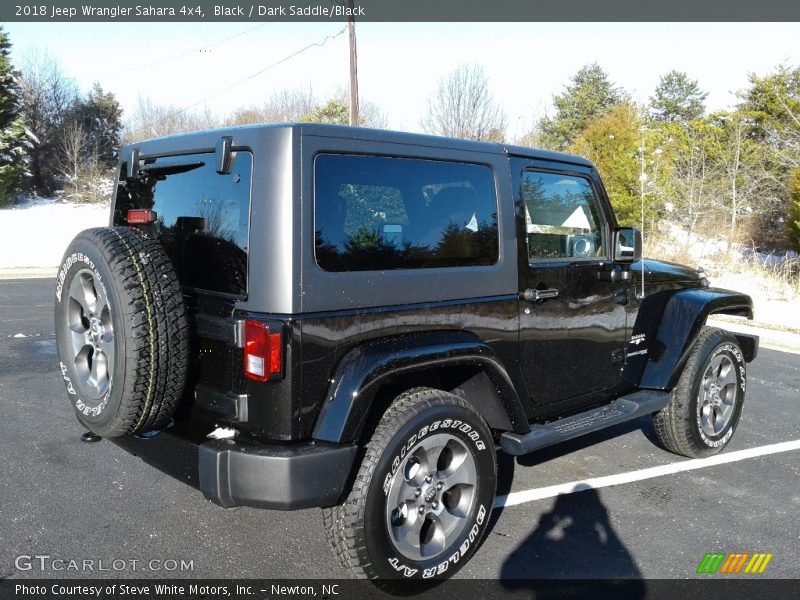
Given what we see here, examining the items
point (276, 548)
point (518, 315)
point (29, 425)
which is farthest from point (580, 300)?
point (29, 425)

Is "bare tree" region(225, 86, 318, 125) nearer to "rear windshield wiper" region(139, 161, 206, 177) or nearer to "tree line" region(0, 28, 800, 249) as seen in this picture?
"tree line" region(0, 28, 800, 249)

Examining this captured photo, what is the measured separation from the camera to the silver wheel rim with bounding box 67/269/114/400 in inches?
111

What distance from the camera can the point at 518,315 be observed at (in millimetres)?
3461

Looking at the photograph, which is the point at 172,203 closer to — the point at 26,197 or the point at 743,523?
the point at 743,523

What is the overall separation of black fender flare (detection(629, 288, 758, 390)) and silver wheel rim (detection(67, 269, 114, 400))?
3136 mm

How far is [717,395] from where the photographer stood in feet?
15.1

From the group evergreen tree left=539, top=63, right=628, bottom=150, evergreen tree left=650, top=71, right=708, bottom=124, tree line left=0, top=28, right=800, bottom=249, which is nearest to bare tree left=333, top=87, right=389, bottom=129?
tree line left=0, top=28, right=800, bottom=249

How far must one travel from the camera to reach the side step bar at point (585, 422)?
3.32m

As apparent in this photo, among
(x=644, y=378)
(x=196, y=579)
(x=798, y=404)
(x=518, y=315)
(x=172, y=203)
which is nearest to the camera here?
(x=196, y=579)

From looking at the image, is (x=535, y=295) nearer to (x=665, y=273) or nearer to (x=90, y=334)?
(x=665, y=273)

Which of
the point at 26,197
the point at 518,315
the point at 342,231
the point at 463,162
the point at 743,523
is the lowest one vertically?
the point at 743,523

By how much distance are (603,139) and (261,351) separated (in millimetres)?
18447

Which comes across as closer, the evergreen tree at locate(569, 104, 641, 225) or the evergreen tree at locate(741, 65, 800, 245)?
the evergreen tree at locate(569, 104, 641, 225)

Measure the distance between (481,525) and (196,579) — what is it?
4.35 ft
